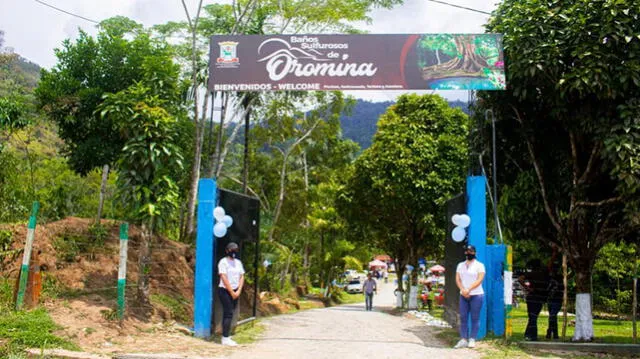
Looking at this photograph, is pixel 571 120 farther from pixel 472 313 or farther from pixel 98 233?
pixel 98 233

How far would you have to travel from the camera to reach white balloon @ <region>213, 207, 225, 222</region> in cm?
1038

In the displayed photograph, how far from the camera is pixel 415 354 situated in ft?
29.1

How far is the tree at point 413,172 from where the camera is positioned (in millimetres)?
21219

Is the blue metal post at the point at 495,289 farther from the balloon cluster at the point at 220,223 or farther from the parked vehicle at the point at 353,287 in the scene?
the parked vehicle at the point at 353,287

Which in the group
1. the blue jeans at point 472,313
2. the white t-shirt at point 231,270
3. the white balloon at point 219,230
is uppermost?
the white balloon at point 219,230

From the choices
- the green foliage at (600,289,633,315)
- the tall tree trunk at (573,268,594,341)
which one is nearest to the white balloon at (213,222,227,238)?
the tall tree trunk at (573,268,594,341)

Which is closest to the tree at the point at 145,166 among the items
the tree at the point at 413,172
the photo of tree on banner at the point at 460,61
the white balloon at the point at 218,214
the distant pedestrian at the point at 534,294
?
the white balloon at the point at 218,214

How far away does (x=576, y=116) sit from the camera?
1016 centimetres

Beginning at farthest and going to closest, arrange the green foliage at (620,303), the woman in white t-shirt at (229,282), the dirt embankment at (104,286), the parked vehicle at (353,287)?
the parked vehicle at (353,287) < the green foliage at (620,303) < the woman in white t-shirt at (229,282) < the dirt embankment at (104,286)

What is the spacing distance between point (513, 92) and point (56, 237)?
971cm

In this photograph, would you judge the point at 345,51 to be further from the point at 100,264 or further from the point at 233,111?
the point at 233,111

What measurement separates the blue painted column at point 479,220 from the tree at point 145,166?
218 inches

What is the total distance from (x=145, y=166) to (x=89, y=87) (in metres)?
4.86

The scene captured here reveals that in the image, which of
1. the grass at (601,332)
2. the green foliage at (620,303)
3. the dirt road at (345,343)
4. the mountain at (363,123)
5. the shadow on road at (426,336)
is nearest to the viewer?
the dirt road at (345,343)
